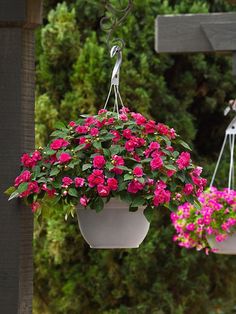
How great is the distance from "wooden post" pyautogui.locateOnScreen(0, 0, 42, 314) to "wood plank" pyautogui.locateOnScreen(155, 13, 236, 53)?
2054 millimetres

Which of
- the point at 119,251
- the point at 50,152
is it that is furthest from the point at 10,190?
the point at 119,251

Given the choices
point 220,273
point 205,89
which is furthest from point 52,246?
point 205,89

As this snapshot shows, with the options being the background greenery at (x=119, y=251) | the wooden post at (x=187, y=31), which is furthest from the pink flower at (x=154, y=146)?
the background greenery at (x=119, y=251)

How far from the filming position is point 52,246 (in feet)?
17.8

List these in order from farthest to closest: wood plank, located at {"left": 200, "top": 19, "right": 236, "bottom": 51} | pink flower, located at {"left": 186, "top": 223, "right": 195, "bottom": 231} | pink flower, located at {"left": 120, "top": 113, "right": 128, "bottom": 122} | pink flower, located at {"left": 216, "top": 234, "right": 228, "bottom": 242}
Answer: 1. wood plank, located at {"left": 200, "top": 19, "right": 236, "bottom": 51}
2. pink flower, located at {"left": 186, "top": 223, "right": 195, "bottom": 231}
3. pink flower, located at {"left": 216, "top": 234, "right": 228, "bottom": 242}
4. pink flower, located at {"left": 120, "top": 113, "right": 128, "bottom": 122}

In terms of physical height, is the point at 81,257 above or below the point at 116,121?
below

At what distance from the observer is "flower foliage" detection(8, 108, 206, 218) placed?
225 cm

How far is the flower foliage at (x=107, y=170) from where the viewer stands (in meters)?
2.25

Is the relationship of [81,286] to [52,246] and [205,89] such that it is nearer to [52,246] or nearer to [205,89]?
[52,246]

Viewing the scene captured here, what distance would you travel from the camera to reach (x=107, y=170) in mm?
2271

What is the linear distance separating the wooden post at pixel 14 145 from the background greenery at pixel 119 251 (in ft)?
9.94

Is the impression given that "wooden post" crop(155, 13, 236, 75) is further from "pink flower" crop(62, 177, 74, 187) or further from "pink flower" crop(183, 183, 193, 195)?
"pink flower" crop(62, 177, 74, 187)

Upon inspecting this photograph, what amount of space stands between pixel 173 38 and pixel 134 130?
6.71ft

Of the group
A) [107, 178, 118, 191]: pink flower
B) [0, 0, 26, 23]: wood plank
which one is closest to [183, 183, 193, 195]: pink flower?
[107, 178, 118, 191]: pink flower
